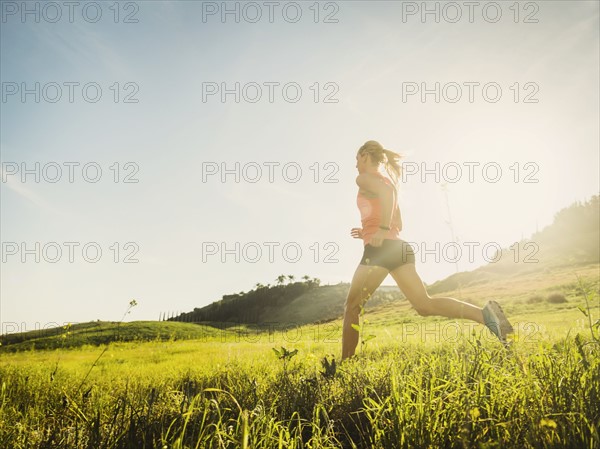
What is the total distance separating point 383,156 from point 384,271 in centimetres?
186

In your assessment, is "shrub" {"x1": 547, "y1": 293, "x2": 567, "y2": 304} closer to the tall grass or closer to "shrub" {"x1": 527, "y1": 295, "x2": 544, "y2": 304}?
"shrub" {"x1": 527, "y1": 295, "x2": 544, "y2": 304}

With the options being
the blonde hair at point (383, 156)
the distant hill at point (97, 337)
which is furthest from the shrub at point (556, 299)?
the blonde hair at point (383, 156)

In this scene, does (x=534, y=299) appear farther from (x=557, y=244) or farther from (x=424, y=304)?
(x=557, y=244)

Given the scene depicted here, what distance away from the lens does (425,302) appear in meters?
4.30

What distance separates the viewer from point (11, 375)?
3.98 meters

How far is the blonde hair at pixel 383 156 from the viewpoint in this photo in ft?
16.9

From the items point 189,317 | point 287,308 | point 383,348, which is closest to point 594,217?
point 287,308

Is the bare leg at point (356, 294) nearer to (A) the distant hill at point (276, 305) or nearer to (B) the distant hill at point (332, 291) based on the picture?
(B) the distant hill at point (332, 291)

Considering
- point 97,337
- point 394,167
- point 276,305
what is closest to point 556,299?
point 394,167

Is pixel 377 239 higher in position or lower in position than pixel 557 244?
lower

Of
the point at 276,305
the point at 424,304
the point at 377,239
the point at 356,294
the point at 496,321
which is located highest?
the point at 377,239

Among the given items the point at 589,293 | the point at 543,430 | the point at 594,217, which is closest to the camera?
the point at 543,430

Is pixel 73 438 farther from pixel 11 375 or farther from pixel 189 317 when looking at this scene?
pixel 189 317

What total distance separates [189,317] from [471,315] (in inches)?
5314
